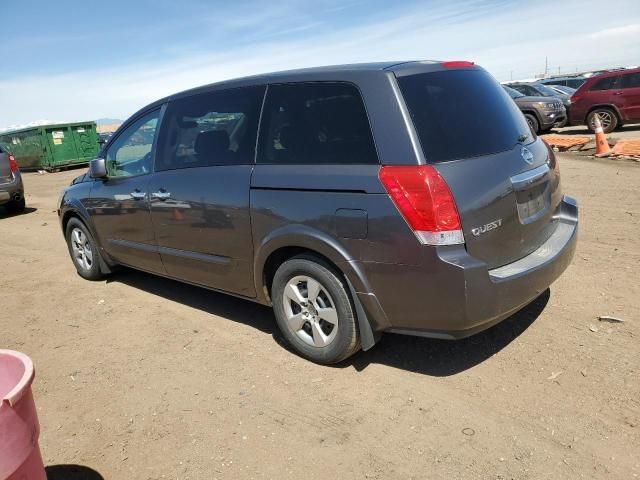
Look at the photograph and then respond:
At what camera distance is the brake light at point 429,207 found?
9.14 feet

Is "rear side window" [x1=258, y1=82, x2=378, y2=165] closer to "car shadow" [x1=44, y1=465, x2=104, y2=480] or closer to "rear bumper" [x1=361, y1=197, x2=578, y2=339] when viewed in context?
"rear bumper" [x1=361, y1=197, x2=578, y2=339]

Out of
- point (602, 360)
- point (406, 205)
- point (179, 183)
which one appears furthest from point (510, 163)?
point (179, 183)

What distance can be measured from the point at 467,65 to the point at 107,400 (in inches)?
126

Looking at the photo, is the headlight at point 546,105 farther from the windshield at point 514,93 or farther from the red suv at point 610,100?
the windshield at point 514,93

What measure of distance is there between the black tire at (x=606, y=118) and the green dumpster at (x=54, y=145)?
63.0ft

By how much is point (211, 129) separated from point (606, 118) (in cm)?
1418

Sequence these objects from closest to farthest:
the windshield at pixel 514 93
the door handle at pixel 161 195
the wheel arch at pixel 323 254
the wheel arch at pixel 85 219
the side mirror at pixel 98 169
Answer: the wheel arch at pixel 323 254 < the door handle at pixel 161 195 < the side mirror at pixel 98 169 < the wheel arch at pixel 85 219 < the windshield at pixel 514 93

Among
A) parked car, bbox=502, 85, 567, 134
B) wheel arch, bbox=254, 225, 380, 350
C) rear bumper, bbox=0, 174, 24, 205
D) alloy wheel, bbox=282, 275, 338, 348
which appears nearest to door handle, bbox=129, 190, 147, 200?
wheel arch, bbox=254, 225, 380, 350

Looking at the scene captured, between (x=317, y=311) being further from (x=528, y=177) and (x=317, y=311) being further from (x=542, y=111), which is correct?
(x=542, y=111)

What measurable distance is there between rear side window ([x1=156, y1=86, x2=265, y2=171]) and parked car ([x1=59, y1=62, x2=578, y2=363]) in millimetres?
13

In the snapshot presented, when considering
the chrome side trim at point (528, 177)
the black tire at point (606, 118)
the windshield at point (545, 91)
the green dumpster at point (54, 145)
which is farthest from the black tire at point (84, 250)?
the green dumpster at point (54, 145)

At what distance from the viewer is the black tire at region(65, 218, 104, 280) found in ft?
18.3

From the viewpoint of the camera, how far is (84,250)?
5797mm

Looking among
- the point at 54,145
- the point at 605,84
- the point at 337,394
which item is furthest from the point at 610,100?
the point at 54,145
